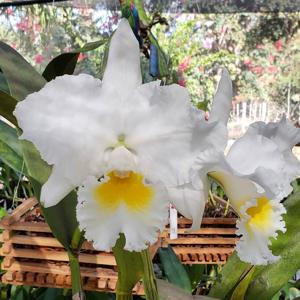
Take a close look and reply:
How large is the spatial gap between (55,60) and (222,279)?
385 mm

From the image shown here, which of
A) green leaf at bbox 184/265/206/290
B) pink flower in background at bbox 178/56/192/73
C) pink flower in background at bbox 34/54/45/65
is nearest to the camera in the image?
green leaf at bbox 184/265/206/290

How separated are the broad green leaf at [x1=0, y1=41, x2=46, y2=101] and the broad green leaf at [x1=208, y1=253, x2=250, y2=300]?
0.37 m

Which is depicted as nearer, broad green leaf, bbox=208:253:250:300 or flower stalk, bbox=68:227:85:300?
flower stalk, bbox=68:227:85:300

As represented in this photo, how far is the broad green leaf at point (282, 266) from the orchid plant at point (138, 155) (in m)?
0.25

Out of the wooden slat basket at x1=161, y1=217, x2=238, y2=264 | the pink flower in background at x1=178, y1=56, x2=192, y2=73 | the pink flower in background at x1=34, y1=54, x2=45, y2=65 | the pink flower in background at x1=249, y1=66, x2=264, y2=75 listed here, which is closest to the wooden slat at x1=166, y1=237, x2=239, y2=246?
the wooden slat basket at x1=161, y1=217, x2=238, y2=264

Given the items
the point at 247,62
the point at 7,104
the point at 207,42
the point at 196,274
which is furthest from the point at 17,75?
the point at 247,62

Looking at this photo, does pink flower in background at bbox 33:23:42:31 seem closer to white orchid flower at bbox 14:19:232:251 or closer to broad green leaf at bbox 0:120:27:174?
broad green leaf at bbox 0:120:27:174

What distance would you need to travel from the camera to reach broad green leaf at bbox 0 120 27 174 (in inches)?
30.4

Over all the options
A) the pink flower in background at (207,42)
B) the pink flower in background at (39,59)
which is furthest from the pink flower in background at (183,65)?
the pink flower in background at (39,59)

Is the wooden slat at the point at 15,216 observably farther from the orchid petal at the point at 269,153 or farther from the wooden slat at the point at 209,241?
the orchid petal at the point at 269,153

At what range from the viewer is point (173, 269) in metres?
1.09

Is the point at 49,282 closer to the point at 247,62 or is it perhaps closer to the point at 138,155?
the point at 138,155

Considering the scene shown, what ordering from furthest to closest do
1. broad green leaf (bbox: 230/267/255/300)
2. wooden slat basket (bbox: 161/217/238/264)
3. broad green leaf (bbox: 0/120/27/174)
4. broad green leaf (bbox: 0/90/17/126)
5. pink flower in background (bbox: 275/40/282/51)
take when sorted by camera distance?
1. pink flower in background (bbox: 275/40/282/51)
2. wooden slat basket (bbox: 161/217/238/264)
3. broad green leaf (bbox: 0/120/27/174)
4. broad green leaf (bbox: 230/267/255/300)
5. broad green leaf (bbox: 0/90/17/126)

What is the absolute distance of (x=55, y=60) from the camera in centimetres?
69
